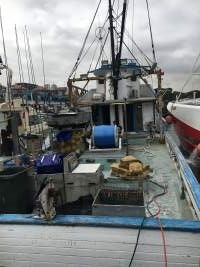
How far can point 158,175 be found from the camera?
718cm

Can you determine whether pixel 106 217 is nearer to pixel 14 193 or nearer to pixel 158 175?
pixel 14 193

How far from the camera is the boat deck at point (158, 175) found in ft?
17.3

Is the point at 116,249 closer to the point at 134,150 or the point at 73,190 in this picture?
the point at 73,190

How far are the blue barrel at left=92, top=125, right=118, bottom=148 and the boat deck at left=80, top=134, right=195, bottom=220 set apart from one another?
1.03 feet

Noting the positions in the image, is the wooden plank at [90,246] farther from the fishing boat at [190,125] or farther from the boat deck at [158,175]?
the fishing boat at [190,125]

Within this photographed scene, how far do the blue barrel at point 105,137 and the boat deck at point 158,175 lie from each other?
0.31 meters

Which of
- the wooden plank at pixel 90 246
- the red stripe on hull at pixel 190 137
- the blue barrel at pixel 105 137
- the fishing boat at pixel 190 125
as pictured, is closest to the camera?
the wooden plank at pixel 90 246

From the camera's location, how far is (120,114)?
13.5 m

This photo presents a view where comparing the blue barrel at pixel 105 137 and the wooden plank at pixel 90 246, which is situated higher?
the blue barrel at pixel 105 137

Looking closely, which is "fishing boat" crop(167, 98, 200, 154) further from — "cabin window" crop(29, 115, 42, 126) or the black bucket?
the black bucket

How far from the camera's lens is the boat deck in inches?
208

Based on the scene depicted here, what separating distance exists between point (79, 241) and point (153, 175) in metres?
3.44

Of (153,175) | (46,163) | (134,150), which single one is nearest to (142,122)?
(134,150)

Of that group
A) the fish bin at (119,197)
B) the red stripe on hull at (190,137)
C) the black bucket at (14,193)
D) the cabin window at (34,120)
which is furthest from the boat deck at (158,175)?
the cabin window at (34,120)
